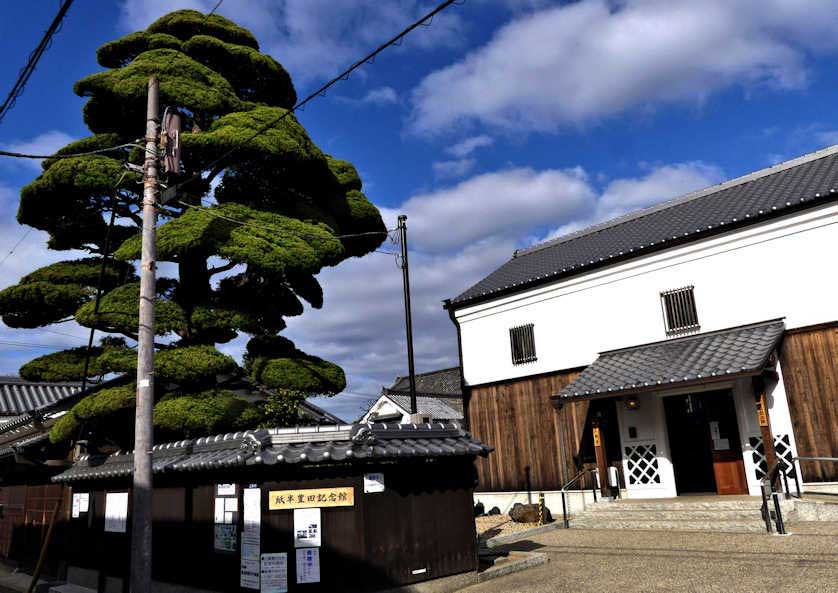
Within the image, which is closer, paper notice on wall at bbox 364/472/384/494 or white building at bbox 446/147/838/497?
paper notice on wall at bbox 364/472/384/494

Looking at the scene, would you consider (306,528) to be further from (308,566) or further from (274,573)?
(274,573)

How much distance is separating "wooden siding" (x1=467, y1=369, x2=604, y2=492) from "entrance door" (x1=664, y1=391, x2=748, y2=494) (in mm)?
2362

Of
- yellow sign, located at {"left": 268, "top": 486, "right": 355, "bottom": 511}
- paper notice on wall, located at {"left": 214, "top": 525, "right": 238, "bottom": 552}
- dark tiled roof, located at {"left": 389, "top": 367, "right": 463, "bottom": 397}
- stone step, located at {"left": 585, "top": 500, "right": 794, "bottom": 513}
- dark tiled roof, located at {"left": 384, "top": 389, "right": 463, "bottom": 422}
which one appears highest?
dark tiled roof, located at {"left": 389, "top": 367, "right": 463, "bottom": 397}

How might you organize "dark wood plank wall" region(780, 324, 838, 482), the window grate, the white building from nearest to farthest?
"dark wood plank wall" region(780, 324, 838, 482), the white building, the window grate

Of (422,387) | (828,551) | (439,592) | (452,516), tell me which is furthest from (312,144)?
(422,387)

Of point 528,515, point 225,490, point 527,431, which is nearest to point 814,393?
point 528,515

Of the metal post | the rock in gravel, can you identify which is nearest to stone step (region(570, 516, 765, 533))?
the rock in gravel

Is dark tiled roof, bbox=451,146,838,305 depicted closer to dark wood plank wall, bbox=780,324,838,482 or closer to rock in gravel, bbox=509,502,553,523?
dark wood plank wall, bbox=780,324,838,482

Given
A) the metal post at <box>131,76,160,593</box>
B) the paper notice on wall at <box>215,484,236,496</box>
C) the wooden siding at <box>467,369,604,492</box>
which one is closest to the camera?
the metal post at <box>131,76,160,593</box>

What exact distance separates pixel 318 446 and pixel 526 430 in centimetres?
1149

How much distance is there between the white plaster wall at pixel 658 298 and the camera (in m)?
14.8

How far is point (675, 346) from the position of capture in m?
16.5

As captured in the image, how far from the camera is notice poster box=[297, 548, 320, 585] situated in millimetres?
8469

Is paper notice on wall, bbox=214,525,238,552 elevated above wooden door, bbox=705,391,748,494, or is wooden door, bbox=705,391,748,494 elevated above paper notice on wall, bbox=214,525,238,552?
wooden door, bbox=705,391,748,494
